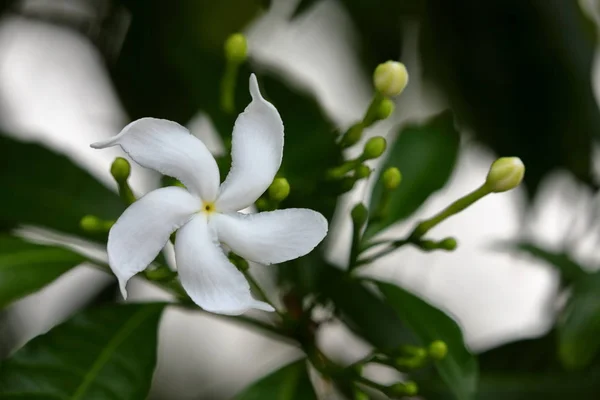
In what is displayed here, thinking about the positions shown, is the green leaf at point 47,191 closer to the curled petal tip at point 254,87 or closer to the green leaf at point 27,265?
the green leaf at point 27,265

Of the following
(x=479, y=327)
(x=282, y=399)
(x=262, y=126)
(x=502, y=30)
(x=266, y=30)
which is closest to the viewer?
(x=262, y=126)

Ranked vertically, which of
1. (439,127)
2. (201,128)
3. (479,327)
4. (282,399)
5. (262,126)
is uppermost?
(262,126)

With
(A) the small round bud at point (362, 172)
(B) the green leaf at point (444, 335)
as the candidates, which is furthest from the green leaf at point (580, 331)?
(A) the small round bud at point (362, 172)

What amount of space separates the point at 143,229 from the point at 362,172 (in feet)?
0.59

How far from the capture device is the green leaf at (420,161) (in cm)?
65

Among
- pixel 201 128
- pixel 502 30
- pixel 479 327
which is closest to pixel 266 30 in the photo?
pixel 201 128

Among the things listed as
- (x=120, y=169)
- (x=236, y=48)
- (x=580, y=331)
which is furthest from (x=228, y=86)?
(x=580, y=331)

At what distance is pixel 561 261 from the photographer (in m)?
0.77

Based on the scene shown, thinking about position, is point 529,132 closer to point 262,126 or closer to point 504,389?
point 504,389

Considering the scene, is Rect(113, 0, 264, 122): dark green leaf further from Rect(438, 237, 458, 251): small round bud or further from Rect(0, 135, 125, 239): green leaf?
Rect(438, 237, 458, 251): small round bud

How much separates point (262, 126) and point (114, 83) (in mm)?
519

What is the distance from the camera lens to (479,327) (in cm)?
149

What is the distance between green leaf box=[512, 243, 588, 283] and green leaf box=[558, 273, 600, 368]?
0.14 m

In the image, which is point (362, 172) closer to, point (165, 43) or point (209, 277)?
point (209, 277)
